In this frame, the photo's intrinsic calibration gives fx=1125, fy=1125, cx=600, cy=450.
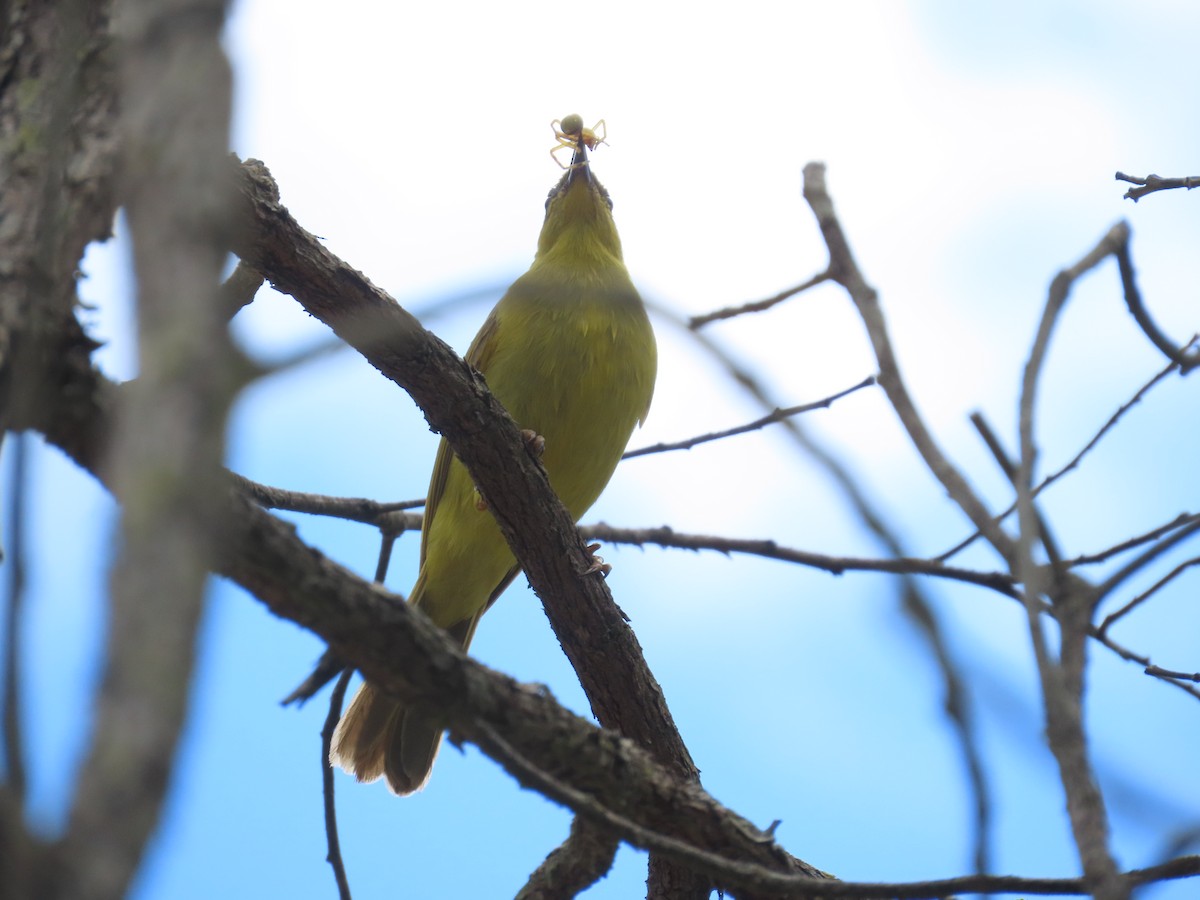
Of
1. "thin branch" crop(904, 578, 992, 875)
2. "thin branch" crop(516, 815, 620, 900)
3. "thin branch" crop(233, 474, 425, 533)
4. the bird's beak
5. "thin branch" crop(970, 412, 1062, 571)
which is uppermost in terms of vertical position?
the bird's beak

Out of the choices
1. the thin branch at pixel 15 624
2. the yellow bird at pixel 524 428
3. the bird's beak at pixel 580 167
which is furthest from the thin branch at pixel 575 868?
the bird's beak at pixel 580 167

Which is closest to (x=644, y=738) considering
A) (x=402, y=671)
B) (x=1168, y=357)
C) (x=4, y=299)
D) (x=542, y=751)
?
(x=542, y=751)

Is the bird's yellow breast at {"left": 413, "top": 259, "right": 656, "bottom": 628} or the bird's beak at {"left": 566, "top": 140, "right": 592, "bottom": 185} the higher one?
the bird's beak at {"left": 566, "top": 140, "right": 592, "bottom": 185}

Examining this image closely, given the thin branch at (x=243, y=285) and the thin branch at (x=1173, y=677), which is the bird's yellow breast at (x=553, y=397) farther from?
the thin branch at (x=1173, y=677)

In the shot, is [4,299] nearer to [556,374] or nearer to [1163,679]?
[1163,679]

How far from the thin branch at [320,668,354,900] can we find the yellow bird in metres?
0.81

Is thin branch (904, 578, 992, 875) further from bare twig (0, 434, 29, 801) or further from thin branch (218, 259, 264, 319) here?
thin branch (218, 259, 264, 319)

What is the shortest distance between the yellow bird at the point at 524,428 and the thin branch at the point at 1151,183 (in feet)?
7.20

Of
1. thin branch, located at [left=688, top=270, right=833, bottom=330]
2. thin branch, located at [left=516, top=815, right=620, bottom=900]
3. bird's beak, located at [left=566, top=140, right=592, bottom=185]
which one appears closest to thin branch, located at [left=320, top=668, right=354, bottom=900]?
thin branch, located at [left=516, top=815, right=620, bottom=900]

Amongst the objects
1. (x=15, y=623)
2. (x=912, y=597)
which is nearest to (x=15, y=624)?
(x=15, y=623)

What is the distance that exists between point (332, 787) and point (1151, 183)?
3.18 m

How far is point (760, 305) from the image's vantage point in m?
1.92

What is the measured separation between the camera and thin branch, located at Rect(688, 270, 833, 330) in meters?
1.79

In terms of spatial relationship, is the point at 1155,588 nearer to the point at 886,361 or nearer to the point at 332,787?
the point at 886,361
